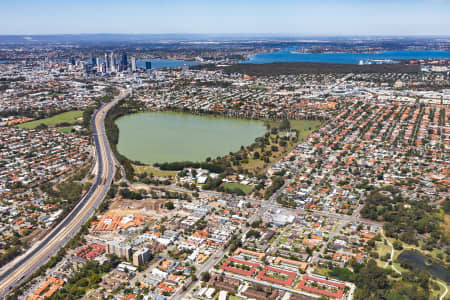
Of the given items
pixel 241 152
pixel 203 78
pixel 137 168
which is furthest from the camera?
pixel 203 78

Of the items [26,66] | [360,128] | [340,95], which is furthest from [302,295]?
[26,66]

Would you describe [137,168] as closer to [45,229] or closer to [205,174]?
[205,174]

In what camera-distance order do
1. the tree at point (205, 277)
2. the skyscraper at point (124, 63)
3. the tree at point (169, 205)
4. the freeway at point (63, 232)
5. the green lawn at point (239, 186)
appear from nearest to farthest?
the tree at point (205, 277)
the freeway at point (63, 232)
the tree at point (169, 205)
the green lawn at point (239, 186)
the skyscraper at point (124, 63)

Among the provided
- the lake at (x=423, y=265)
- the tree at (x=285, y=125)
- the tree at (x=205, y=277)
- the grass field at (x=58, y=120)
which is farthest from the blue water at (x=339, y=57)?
the tree at (x=205, y=277)

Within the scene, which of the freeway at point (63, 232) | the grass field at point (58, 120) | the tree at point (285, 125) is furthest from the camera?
the grass field at point (58, 120)

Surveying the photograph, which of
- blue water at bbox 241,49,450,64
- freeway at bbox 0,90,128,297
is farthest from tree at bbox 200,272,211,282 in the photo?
blue water at bbox 241,49,450,64

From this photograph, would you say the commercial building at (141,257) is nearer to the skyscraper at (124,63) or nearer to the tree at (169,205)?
the tree at (169,205)
